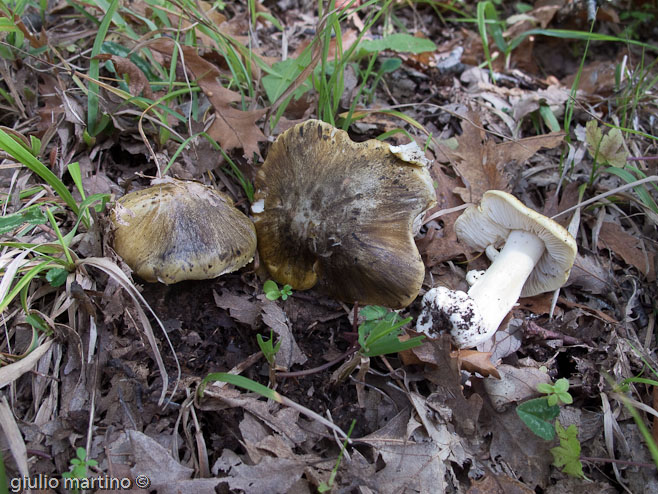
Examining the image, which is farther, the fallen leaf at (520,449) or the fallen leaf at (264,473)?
the fallen leaf at (520,449)

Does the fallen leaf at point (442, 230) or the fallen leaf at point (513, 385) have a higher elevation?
the fallen leaf at point (442, 230)

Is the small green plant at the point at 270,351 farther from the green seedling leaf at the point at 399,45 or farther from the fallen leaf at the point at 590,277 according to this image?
the green seedling leaf at the point at 399,45

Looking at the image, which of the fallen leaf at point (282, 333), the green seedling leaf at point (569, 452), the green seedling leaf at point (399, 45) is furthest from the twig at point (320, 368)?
the green seedling leaf at point (399, 45)

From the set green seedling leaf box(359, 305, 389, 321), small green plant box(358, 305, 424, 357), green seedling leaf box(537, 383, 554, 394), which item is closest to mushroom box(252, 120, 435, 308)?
green seedling leaf box(359, 305, 389, 321)

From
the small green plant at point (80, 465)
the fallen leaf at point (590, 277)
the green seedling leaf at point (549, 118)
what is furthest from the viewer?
the green seedling leaf at point (549, 118)

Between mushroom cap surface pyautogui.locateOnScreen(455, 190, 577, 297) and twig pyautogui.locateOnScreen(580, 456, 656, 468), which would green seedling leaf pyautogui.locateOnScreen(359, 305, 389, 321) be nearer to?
mushroom cap surface pyautogui.locateOnScreen(455, 190, 577, 297)

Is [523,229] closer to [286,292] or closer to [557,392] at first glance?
[557,392]
